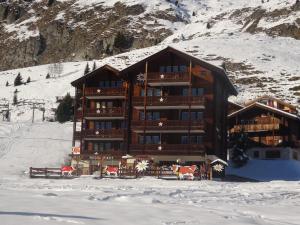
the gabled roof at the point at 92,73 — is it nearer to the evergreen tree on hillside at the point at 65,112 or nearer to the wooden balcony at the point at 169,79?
the wooden balcony at the point at 169,79

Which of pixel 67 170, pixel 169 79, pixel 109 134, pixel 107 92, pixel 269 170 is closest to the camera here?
pixel 67 170

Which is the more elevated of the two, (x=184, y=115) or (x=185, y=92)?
(x=185, y=92)

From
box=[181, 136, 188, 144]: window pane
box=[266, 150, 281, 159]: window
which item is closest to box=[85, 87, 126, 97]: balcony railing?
box=[181, 136, 188, 144]: window pane

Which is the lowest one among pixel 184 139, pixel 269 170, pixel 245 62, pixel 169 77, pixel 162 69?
pixel 269 170

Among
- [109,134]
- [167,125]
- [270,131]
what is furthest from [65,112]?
[270,131]

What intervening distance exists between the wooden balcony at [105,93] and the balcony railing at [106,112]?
4.41ft

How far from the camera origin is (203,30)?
17550 centimetres

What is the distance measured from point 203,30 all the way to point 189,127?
132190mm

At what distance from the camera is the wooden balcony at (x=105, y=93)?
5219cm

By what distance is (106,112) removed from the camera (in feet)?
171

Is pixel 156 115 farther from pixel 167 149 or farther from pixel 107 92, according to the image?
pixel 107 92

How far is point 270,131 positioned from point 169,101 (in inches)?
555

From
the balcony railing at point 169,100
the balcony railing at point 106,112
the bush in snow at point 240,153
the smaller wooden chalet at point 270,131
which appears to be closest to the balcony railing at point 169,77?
the balcony railing at point 169,100

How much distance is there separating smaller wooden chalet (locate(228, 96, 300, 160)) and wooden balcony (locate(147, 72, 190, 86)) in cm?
1090
